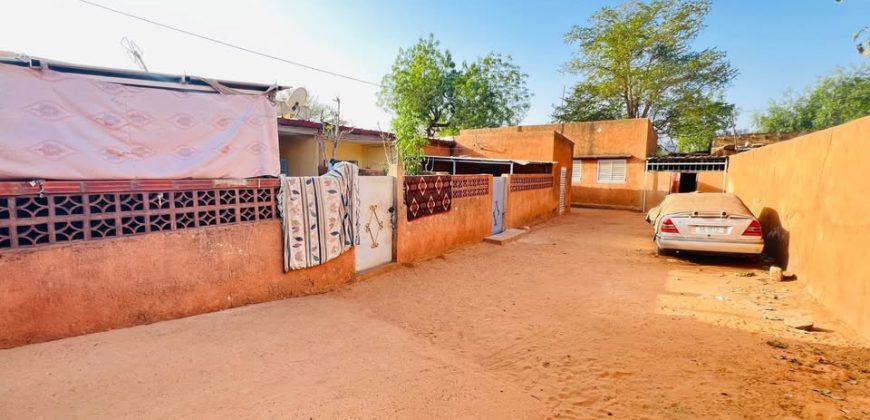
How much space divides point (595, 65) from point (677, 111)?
634cm

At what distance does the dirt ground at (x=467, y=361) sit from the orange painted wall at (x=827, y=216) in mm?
353

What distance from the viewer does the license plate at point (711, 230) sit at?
22.2 ft

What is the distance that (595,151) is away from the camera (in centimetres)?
2011

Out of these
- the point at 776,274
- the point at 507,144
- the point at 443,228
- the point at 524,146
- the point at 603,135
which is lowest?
the point at 776,274

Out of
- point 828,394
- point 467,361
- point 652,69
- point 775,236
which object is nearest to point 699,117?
point 652,69

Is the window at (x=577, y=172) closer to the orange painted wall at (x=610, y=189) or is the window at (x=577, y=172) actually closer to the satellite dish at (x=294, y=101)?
the orange painted wall at (x=610, y=189)

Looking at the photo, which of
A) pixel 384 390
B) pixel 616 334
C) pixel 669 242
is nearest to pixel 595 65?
pixel 669 242

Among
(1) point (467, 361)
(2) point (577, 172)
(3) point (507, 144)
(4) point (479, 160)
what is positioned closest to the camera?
(1) point (467, 361)

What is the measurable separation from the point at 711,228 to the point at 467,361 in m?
6.22

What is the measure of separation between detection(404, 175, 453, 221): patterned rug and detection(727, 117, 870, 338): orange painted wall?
5.91 meters

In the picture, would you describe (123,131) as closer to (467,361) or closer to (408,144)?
(467,361)

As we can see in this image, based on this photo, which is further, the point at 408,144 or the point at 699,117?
the point at 699,117

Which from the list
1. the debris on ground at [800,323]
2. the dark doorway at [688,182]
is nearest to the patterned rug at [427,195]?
the debris on ground at [800,323]

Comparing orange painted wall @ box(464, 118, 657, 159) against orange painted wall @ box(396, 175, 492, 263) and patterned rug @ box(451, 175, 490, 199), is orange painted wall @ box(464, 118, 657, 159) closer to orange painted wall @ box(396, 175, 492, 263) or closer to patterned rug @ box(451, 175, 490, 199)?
patterned rug @ box(451, 175, 490, 199)
